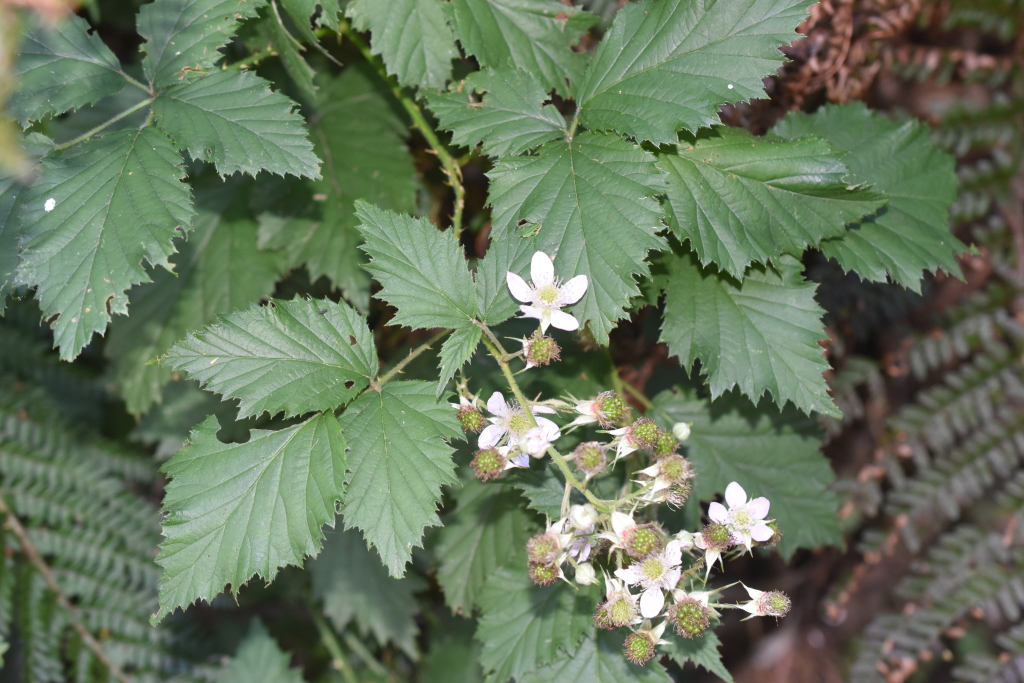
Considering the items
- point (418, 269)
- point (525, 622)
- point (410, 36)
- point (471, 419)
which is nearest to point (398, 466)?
point (471, 419)

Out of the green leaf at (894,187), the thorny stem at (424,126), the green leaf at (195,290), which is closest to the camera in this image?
the green leaf at (894,187)

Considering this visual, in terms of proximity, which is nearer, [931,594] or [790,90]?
[790,90]

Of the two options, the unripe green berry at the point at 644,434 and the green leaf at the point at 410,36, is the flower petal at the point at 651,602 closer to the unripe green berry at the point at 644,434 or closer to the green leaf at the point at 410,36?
the unripe green berry at the point at 644,434

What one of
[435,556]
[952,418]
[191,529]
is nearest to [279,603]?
[435,556]

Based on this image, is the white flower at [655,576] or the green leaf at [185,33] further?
the green leaf at [185,33]

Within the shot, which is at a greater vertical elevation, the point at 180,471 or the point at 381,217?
the point at 381,217

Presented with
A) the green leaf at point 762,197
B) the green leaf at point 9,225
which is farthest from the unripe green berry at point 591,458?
the green leaf at point 9,225

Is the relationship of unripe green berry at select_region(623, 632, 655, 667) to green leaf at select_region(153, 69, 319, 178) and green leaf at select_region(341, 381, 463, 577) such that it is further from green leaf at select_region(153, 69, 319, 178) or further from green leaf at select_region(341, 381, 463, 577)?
green leaf at select_region(153, 69, 319, 178)

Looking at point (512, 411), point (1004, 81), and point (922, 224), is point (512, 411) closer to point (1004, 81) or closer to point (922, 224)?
point (922, 224)
